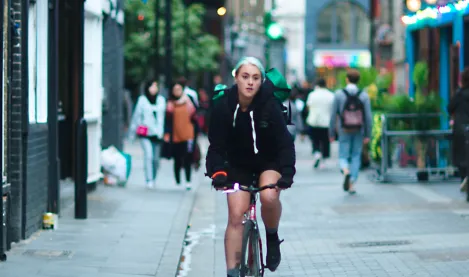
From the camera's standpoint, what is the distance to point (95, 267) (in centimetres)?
904

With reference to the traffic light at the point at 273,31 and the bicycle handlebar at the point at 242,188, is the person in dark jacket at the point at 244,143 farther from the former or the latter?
the traffic light at the point at 273,31

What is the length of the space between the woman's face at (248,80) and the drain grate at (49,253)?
3.03 meters

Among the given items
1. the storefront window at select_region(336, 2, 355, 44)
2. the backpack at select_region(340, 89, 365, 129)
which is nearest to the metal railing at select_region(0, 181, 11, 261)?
the backpack at select_region(340, 89, 365, 129)

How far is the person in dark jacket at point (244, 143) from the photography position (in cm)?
734

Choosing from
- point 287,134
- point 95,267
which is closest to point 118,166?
point 95,267

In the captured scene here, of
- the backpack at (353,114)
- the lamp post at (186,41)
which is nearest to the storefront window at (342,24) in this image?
the lamp post at (186,41)

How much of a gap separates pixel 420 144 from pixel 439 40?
4.68 meters

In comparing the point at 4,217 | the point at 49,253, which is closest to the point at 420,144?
the point at 49,253

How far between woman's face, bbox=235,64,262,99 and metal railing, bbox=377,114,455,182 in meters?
10.8

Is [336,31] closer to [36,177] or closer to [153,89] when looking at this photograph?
[153,89]

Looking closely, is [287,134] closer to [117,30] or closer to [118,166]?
[118,166]

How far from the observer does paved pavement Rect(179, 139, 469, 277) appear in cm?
926

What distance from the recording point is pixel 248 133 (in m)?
7.41

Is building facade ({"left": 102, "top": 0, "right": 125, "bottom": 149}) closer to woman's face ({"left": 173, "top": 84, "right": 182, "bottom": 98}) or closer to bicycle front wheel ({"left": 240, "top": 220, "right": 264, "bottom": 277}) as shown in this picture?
woman's face ({"left": 173, "top": 84, "right": 182, "bottom": 98})
